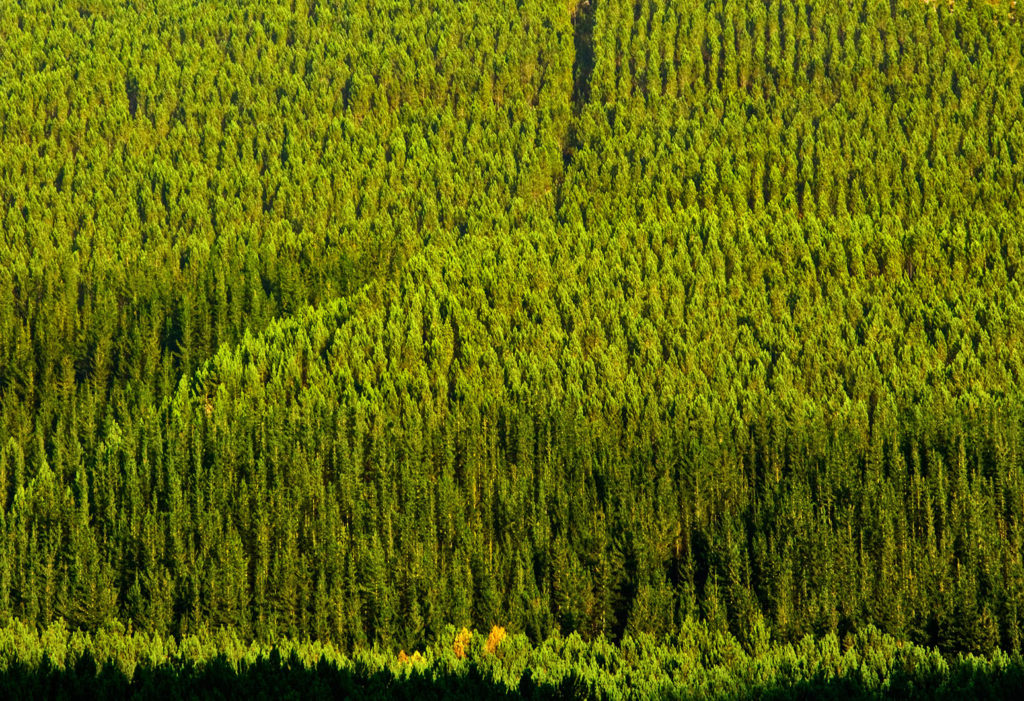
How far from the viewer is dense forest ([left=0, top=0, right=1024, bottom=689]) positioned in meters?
110

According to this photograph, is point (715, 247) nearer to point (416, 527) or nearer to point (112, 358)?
→ point (416, 527)

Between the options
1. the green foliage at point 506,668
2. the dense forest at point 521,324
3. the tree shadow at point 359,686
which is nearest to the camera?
the tree shadow at point 359,686

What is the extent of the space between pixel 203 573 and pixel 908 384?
6330 centimetres

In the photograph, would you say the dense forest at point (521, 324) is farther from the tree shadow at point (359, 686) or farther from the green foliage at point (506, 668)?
the tree shadow at point (359, 686)

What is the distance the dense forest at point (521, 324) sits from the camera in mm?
109625

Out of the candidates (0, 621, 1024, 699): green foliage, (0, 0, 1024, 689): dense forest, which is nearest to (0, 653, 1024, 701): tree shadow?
(0, 621, 1024, 699): green foliage

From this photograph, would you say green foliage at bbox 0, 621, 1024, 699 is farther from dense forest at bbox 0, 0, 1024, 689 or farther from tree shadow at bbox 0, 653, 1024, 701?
dense forest at bbox 0, 0, 1024, 689

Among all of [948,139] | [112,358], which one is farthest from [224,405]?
[948,139]

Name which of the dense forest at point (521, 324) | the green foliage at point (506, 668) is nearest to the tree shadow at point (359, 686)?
the green foliage at point (506, 668)

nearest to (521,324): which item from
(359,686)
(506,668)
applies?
(506,668)

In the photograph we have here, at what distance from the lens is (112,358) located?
451ft

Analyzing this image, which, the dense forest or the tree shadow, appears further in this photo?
the dense forest

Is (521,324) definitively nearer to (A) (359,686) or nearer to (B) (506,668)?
(B) (506,668)

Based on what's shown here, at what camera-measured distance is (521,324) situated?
5502 inches
